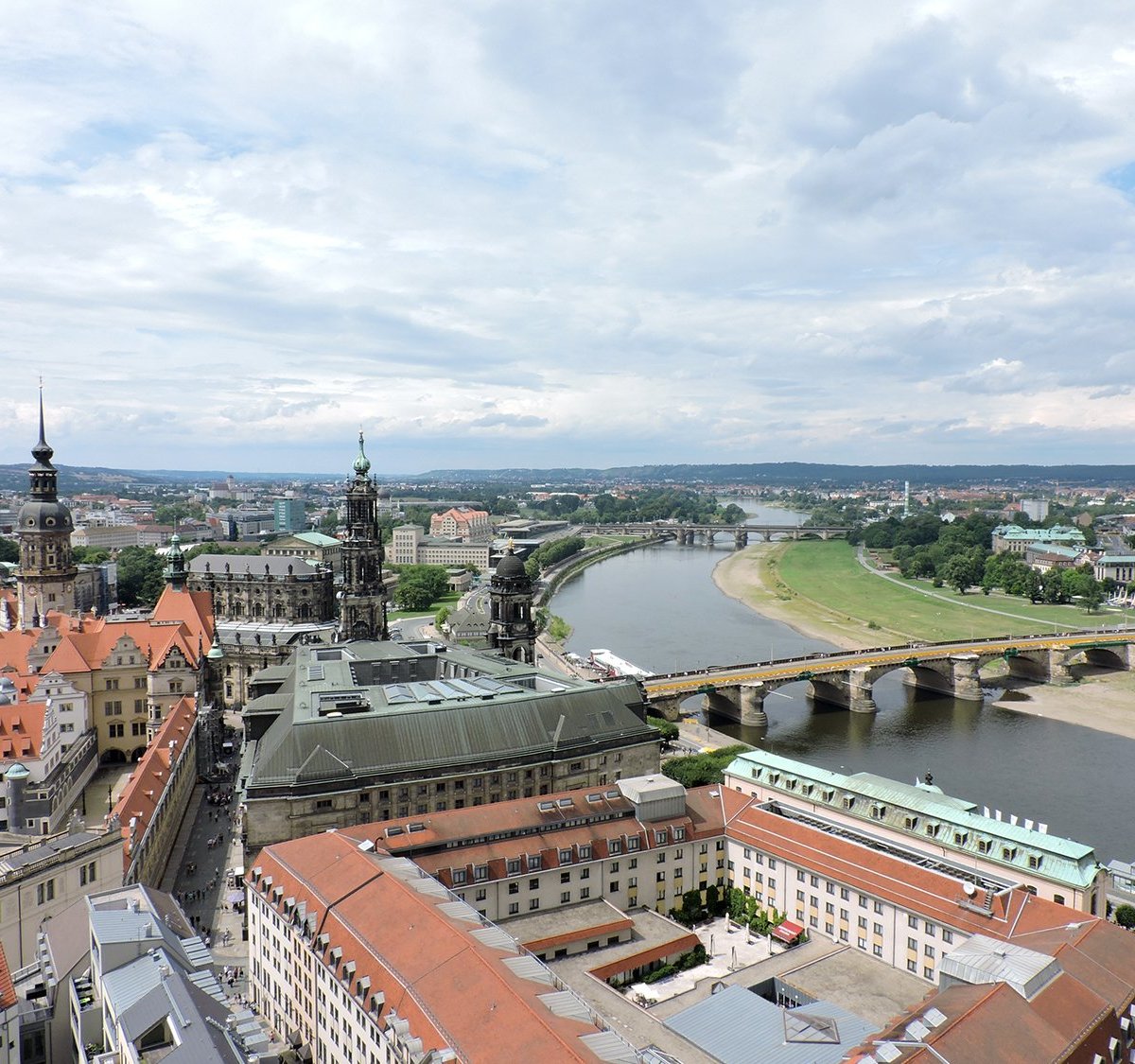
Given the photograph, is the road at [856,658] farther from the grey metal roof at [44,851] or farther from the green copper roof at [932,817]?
the grey metal roof at [44,851]

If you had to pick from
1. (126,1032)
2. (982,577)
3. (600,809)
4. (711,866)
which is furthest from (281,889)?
(982,577)

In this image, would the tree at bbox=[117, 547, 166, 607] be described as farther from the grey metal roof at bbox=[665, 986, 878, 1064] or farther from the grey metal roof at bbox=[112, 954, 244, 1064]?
the grey metal roof at bbox=[665, 986, 878, 1064]

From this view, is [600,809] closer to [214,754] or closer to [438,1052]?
[438,1052]

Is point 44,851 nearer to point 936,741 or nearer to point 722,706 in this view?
point 722,706

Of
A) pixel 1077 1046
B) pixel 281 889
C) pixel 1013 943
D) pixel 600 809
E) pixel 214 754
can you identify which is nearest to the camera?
pixel 1077 1046

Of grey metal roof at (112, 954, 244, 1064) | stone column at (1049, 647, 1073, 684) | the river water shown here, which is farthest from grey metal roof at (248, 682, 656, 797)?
stone column at (1049, 647, 1073, 684)
